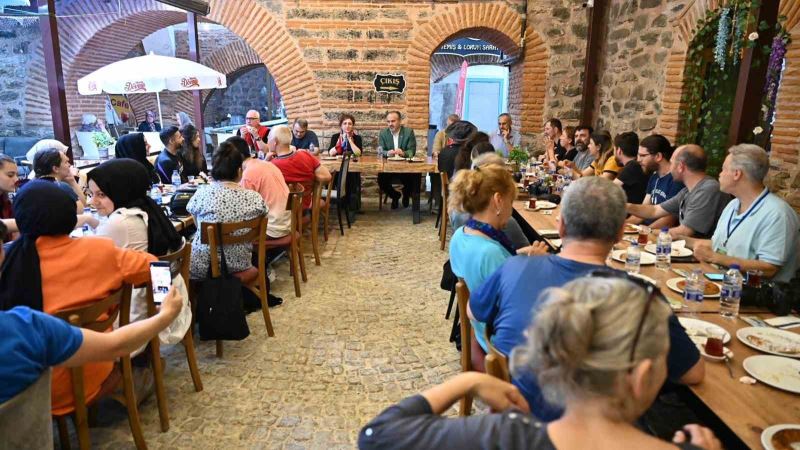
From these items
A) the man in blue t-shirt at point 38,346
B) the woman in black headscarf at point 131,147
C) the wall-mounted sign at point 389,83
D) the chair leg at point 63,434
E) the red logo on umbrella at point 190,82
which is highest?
the wall-mounted sign at point 389,83

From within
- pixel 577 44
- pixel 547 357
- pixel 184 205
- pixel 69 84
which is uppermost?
pixel 577 44

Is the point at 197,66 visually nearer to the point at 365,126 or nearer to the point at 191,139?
the point at 191,139

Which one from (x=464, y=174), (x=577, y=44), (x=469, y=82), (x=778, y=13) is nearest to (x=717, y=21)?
(x=778, y=13)

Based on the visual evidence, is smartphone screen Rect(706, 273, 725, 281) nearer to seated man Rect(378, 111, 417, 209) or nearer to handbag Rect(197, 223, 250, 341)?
handbag Rect(197, 223, 250, 341)

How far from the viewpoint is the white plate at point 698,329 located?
76.1 inches

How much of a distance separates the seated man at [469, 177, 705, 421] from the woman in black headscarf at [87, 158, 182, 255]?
1.86 m

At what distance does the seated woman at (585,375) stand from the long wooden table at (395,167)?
5.65 metres

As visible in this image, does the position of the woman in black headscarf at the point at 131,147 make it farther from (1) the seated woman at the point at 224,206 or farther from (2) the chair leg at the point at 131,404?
(2) the chair leg at the point at 131,404

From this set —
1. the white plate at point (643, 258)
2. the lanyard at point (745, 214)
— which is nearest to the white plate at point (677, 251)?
the white plate at point (643, 258)

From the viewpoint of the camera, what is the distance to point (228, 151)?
11.5 feet

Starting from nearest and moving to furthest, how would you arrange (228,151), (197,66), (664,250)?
(664,250)
(228,151)
(197,66)

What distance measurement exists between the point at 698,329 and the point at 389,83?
6.66m

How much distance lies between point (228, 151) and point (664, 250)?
2712 mm

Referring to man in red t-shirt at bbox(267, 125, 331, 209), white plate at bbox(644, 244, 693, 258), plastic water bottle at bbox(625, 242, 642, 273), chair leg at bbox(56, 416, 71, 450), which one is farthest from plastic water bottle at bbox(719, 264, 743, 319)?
man in red t-shirt at bbox(267, 125, 331, 209)
